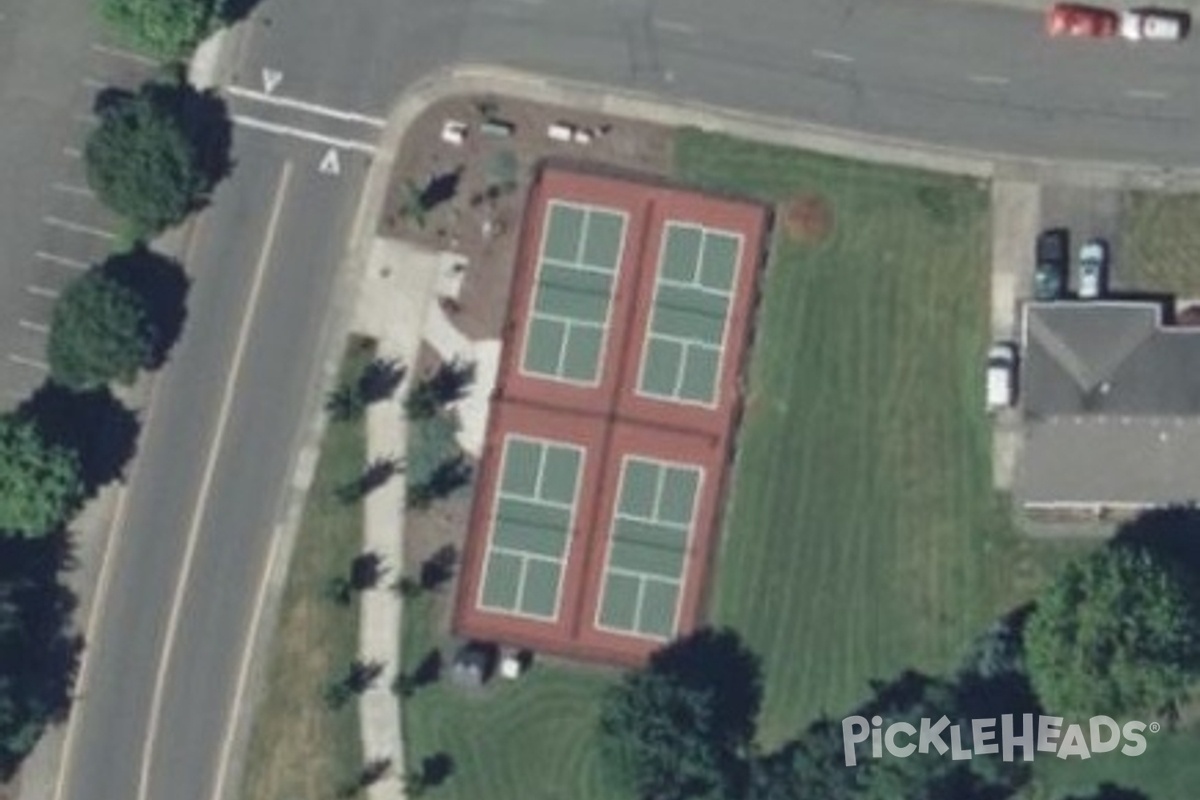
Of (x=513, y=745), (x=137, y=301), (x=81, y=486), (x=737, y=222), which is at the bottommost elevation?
(x=513, y=745)

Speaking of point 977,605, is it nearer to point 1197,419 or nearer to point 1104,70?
point 1197,419

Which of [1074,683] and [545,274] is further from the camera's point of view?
[545,274]

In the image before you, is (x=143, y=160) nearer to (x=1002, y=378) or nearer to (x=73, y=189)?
(x=73, y=189)

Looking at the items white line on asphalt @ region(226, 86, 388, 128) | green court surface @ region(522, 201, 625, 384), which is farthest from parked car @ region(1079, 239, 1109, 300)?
white line on asphalt @ region(226, 86, 388, 128)

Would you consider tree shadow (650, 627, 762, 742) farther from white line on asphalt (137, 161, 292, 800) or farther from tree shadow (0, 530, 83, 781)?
tree shadow (0, 530, 83, 781)

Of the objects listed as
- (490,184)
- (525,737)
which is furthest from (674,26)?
(525,737)

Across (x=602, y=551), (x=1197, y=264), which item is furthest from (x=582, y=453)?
(x=1197, y=264)

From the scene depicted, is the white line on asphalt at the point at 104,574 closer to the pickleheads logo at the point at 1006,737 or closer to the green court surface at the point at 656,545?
the green court surface at the point at 656,545
